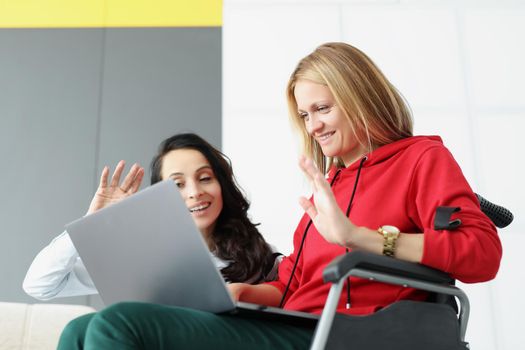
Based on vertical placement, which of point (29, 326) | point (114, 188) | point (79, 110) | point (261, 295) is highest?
point (79, 110)

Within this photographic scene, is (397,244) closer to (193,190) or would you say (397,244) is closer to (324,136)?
(324,136)

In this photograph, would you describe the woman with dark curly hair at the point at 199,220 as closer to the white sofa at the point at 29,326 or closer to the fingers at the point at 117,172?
the fingers at the point at 117,172

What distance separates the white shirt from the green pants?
826 millimetres

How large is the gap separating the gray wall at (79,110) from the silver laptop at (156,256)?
71.3 inches

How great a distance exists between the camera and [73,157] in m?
3.30

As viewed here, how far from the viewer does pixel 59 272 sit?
214 cm

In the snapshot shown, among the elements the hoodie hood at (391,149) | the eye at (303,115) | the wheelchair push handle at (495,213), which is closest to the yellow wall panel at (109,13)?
the eye at (303,115)

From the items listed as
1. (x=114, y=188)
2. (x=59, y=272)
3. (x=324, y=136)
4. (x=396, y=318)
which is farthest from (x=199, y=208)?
(x=396, y=318)

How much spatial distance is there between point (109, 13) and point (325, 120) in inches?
89.3

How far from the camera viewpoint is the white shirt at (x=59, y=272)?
6.99 feet

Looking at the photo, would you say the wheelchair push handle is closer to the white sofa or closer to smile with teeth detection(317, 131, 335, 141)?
smile with teeth detection(317, 131, 335, 141)

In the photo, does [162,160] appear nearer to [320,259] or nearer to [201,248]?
[320,259]

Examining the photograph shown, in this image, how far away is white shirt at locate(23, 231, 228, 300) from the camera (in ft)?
6.99

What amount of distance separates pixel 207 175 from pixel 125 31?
1611 millimetres
